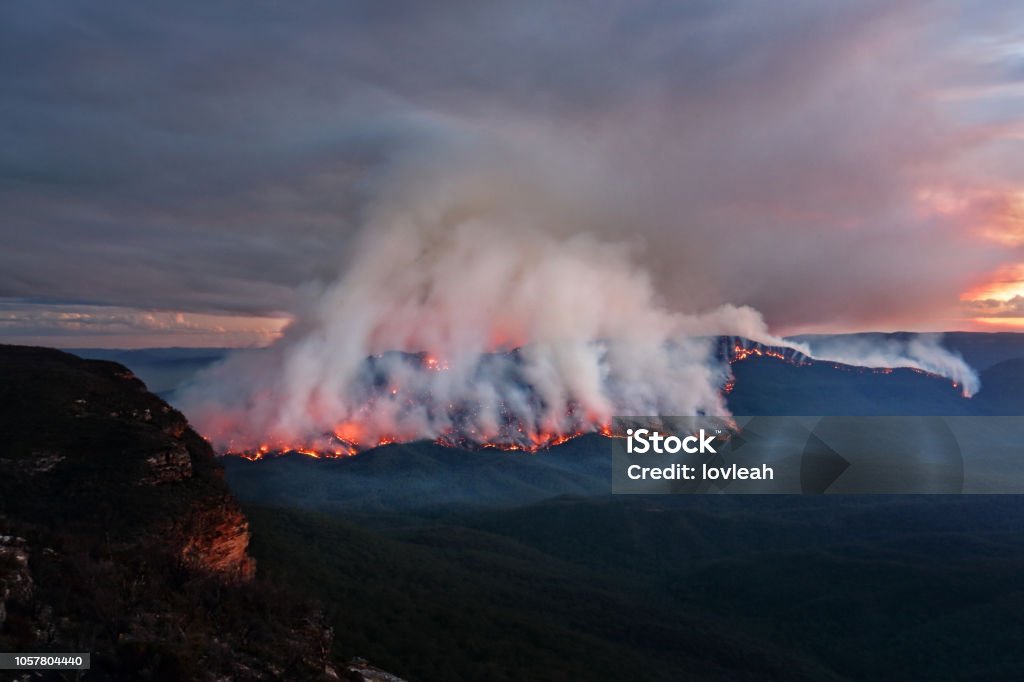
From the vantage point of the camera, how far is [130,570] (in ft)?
84.7

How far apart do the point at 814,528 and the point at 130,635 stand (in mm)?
192947

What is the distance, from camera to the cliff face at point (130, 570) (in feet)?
66.7

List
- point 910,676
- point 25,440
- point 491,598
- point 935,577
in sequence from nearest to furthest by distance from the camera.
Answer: point 25,440, point 910,676, point 491,598, point 935,577

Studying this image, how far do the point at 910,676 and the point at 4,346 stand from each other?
5336 inches

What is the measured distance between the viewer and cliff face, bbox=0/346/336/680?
20.3 meters

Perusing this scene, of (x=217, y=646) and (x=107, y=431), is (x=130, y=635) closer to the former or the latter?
(x=217, y=646)

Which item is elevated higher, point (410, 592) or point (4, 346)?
point (4, 346)

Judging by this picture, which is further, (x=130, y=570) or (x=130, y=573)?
(x=130, y=570)

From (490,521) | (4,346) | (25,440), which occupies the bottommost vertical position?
(490,521)

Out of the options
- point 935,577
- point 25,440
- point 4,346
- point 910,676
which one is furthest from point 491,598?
point 935,577

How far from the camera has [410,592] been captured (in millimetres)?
97812

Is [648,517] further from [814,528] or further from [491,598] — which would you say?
[491,598]

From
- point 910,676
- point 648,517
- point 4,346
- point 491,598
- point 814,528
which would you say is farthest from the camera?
point 648,517

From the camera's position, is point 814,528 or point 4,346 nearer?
point 4,346
